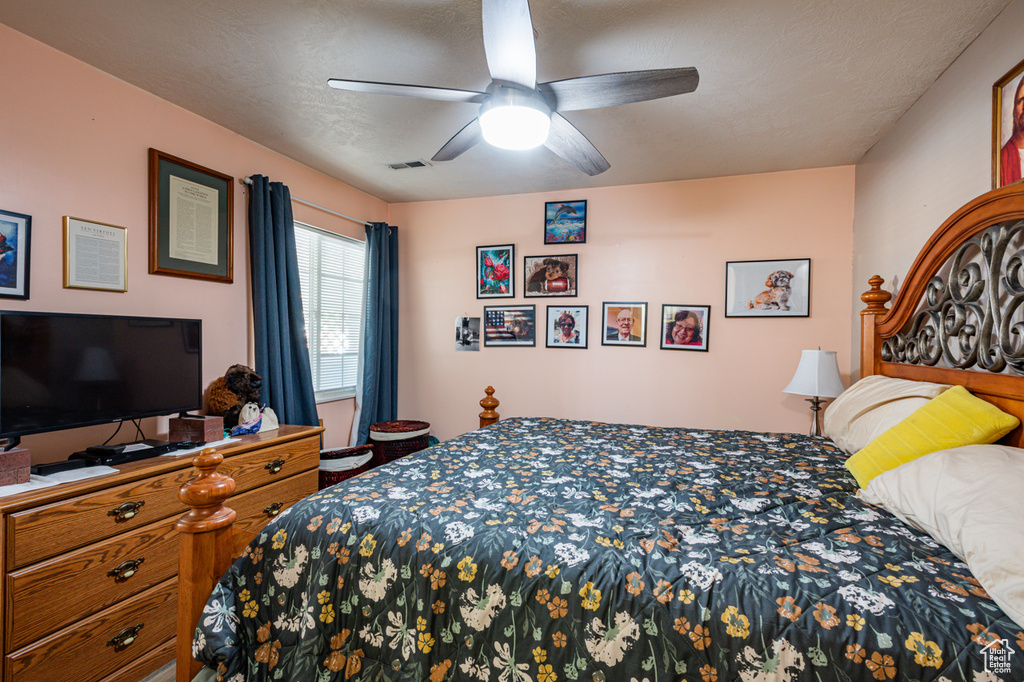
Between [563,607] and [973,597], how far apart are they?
852 millimetres

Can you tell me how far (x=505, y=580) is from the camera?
1162 millimetres

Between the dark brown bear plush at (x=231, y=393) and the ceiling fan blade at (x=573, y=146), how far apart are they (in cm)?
206

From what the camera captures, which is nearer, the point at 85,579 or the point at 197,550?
the point at 197,550

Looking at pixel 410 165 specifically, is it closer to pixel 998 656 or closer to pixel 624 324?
pixel 624 324

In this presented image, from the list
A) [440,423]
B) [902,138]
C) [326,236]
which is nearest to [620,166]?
[902,138]

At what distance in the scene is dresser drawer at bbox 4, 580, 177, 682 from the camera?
1558 mm

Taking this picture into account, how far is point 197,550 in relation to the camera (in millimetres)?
1329

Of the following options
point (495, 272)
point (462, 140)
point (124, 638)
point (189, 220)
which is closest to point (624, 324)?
point (495, 272)

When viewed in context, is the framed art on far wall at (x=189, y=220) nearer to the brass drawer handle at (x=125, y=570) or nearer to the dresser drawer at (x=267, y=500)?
the dresser drawer at (x=267, y=500)

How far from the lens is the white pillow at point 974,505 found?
0.95 meters

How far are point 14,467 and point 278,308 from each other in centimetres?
158

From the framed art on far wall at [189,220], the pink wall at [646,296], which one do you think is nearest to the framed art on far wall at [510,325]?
the pink wall at [646,296]

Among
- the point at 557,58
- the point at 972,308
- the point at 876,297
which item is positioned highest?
the point at 557,58

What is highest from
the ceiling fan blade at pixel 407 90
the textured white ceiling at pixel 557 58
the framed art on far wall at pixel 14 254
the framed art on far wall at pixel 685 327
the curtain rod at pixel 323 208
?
the textured white ceiling at pixel 557 58
